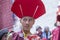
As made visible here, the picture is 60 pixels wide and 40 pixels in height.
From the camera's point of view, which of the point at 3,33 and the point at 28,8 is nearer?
the point at 28,8

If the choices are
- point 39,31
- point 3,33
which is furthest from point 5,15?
point 39,31

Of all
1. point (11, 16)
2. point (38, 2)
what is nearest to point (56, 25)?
point (38, 2)

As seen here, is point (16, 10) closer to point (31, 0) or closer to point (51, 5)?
point (31, 0)

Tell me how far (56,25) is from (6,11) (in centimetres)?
37

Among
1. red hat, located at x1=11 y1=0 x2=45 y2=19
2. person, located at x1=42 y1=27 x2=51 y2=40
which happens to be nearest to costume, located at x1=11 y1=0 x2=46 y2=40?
red hat, located at x1=11 y1=0 x2=45 y2=19

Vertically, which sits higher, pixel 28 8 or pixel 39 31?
pixel 28 8

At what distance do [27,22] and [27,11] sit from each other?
2.7 inches

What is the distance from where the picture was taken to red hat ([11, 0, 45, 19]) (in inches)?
40.8

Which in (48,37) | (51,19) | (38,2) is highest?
(38,2)

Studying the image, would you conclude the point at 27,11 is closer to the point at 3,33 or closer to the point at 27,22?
the point at 27,22

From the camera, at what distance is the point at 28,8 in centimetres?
104

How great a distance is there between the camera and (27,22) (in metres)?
1.05

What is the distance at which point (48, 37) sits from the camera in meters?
1.08

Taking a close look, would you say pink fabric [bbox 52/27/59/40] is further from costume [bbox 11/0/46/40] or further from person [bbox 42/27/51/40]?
costume [bbox 11/0/46/40]
